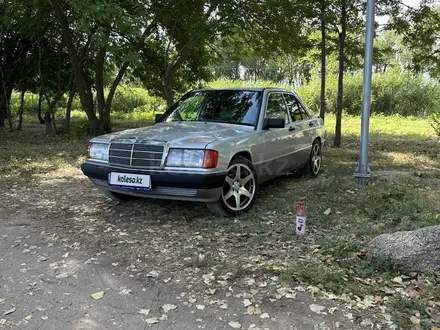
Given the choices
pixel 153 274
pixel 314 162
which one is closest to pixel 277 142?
pixel 314 162

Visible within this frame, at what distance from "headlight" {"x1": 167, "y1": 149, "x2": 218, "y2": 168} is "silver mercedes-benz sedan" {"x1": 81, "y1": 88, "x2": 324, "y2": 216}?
0.01m

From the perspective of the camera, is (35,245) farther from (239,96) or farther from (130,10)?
(130,10)

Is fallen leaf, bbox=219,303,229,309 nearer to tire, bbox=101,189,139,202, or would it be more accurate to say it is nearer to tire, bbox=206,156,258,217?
tire, bbox=206,156,258,217

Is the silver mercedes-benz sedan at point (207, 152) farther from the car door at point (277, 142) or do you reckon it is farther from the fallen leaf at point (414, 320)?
the fallen leaf at point (414, 320)

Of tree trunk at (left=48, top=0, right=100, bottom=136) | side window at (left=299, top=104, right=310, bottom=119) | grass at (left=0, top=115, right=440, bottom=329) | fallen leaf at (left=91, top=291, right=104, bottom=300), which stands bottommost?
fallen leaf at (left=91, top=291, right=104, bottom=300)

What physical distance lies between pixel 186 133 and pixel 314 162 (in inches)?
124

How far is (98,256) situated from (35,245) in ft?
2.59

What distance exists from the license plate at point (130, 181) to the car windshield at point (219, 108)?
1.53 metres

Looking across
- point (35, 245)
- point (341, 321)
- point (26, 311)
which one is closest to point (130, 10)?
point (35, 245)

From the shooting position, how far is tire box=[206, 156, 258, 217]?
4.86m

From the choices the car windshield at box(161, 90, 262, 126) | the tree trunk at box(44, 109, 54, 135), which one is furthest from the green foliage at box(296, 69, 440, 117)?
the car windshield at box(161, 90, 262, 126)

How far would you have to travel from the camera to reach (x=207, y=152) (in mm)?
4504

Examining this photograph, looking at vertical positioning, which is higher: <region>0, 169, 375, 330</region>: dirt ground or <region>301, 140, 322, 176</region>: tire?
<region>301, 140, 322, 176</region>: tire

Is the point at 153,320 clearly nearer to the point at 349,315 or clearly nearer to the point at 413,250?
the point at 349,315
